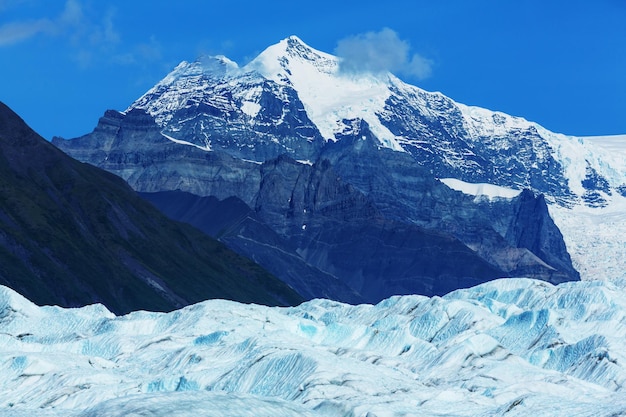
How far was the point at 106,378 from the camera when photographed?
136625 mm

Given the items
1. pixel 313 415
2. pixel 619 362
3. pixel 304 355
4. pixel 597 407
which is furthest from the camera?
pixel 619 362

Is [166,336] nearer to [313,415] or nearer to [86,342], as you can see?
[86,342]

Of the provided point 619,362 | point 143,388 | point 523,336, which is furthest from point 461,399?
point 523,336

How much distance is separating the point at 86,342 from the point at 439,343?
4609 centimetres

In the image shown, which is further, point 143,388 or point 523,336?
point 523,336

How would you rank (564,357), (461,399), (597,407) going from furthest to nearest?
(564,357) → (461,399) → (597,407)

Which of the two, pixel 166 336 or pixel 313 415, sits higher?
pixel 166 336

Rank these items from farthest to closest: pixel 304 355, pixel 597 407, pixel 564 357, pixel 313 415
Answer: pixel 564 357 → pixel 304 355 → pixel 597 407 → pixel 313 415

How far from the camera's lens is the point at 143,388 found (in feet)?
426

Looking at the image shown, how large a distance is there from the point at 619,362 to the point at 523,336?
97.7 feet

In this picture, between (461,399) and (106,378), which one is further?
(106,378)

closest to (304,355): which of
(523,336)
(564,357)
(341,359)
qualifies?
(341,359)

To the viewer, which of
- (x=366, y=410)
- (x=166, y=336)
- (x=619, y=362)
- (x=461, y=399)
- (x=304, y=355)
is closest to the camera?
(x=366, y=410)

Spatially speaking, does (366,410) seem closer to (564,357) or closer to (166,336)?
(564,357)
